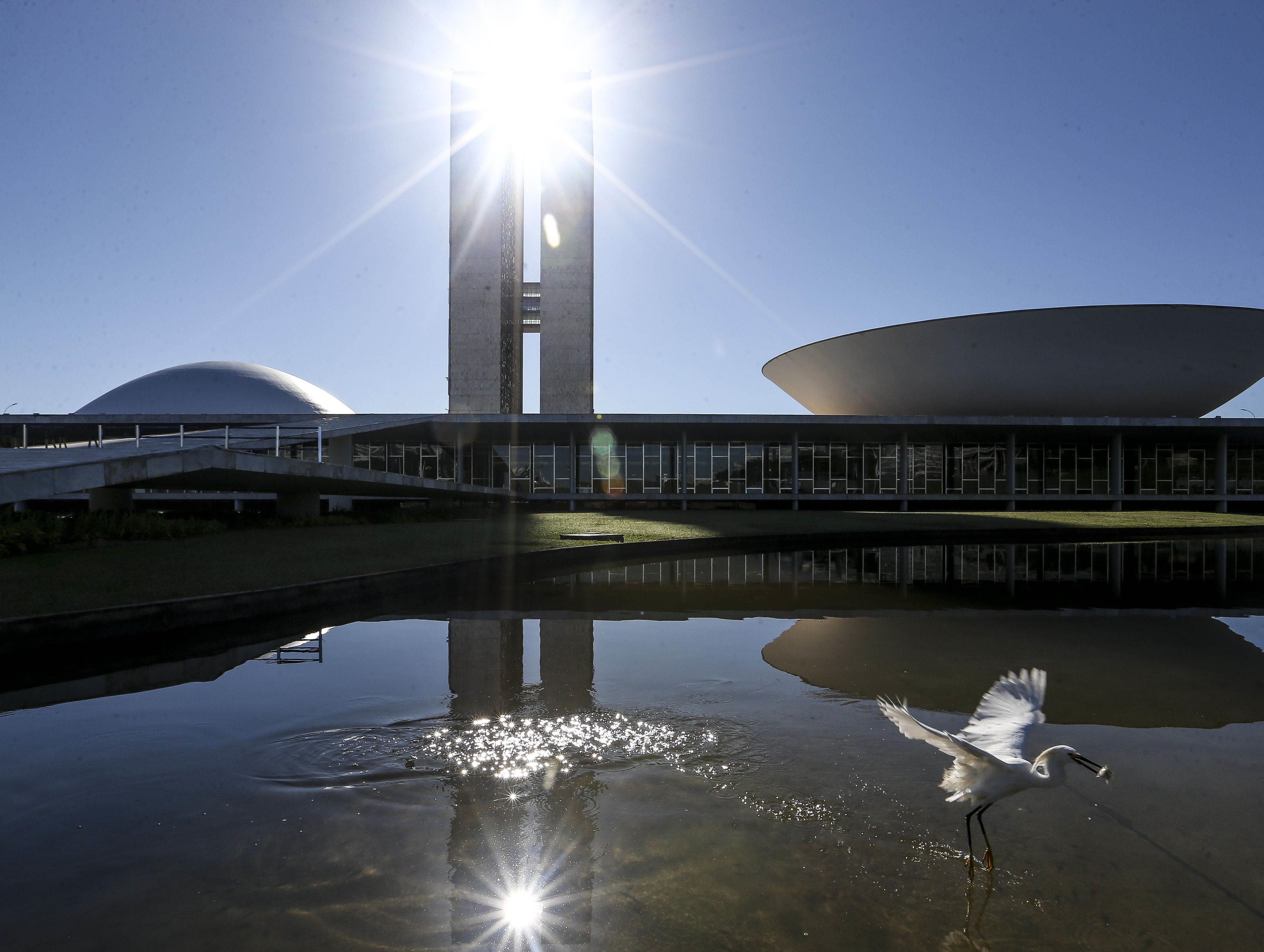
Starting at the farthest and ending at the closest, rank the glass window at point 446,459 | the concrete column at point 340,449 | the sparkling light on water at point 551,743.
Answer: the glass window at point 446,459 → the concrete column at point 340,449 → the sparkling light on water at point 551,743

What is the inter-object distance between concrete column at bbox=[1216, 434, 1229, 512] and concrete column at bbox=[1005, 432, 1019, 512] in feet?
31.2

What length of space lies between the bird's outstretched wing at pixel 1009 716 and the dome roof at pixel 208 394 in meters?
61.2

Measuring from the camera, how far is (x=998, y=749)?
3303 mm

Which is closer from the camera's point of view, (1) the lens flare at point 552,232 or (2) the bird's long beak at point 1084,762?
(2) the bird's long beak at point 1084,762

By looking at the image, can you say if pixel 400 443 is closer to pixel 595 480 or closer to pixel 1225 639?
pixel 595 480

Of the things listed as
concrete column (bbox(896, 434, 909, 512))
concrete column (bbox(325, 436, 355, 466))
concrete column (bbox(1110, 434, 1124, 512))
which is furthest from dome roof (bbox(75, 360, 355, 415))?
concrete column (bbox(1110, 434, 1124, 512))

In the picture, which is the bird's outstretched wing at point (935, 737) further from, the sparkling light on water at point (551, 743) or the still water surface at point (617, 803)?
the sparkling light on water at point (551, 743)

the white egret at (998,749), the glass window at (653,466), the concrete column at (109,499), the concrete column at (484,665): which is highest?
the glass window at (653,466)

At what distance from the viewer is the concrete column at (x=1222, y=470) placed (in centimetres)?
3962

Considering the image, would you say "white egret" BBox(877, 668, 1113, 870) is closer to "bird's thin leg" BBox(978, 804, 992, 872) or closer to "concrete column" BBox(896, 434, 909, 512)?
"bird's thin leg" BBox(978, 804, 992, 872)

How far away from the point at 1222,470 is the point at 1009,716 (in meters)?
46.8

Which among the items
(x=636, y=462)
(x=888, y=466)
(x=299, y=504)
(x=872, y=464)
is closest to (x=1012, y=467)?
(x=888, y=466)

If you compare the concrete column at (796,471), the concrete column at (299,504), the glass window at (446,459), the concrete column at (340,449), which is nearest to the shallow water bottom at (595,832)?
the concrete column at (299,504)

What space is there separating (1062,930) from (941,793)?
1.23m
